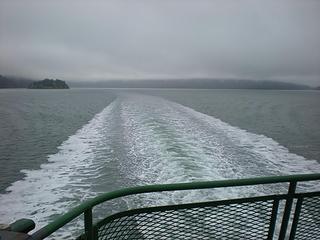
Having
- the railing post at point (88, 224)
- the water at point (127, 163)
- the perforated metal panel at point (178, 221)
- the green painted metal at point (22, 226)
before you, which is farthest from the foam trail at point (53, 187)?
the green painted metal at point (22, 226)

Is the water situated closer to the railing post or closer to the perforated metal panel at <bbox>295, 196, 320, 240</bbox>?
the perforated metal panel at <bbox>295, 196, 320, 240</bbox>

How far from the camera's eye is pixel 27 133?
20.2 meters

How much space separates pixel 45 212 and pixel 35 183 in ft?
8.56

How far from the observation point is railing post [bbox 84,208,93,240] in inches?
78.1

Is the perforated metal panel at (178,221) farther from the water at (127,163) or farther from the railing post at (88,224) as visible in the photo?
the water at (127,163)

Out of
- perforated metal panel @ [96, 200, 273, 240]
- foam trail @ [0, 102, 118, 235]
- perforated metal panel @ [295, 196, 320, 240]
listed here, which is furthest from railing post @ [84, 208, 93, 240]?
foam trail @ [0, 102, 118, 235]

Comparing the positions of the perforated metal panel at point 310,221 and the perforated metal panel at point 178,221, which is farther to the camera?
the perforated metal panel at point 310,221

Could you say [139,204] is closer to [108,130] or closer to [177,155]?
[177,155]

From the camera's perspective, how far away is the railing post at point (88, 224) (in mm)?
1985

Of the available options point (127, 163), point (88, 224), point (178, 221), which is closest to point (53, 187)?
point (127, 163)

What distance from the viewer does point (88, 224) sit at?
2.02 meters

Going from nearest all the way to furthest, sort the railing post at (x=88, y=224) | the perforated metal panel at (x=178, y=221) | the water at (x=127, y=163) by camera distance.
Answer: the railing post at (x=88, y=224) < the perforated metal panel at (x=178, y=221) < the water at (x=127, y=163)

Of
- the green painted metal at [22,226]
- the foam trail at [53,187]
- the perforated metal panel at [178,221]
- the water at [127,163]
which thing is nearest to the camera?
the green painted metal at [22,226]

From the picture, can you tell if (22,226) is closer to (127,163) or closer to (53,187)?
(53,187)
